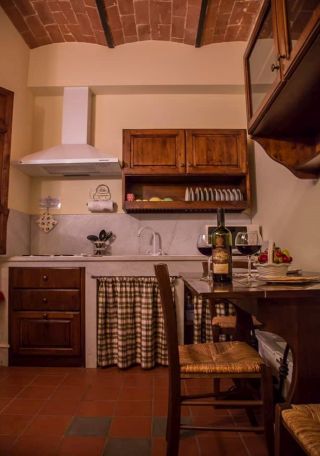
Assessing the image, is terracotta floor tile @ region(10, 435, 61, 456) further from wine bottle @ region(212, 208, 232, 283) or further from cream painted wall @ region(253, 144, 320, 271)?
cream painted wall @ region(253, 144, 320, 271)

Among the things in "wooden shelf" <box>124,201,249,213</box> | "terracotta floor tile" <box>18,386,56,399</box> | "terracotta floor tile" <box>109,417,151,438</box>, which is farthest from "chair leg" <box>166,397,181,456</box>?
"wooden shelf" <box>124,201,249,213</box>

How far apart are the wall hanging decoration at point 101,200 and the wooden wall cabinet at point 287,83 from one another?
190 centimetres

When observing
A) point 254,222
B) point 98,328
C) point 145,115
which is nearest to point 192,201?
point 254,222

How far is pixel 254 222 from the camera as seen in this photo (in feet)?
10.6

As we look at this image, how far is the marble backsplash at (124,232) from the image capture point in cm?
332

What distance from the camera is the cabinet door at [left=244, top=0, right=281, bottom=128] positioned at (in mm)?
1380

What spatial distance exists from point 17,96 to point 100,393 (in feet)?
9.64

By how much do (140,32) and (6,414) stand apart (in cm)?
357

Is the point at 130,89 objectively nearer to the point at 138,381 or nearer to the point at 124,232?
the point at 124,232

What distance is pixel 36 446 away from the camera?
1.45 m

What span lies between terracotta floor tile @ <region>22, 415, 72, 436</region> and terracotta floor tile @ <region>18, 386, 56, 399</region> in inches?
11.0

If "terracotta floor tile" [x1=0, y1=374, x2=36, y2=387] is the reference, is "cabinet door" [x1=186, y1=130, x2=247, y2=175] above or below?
above

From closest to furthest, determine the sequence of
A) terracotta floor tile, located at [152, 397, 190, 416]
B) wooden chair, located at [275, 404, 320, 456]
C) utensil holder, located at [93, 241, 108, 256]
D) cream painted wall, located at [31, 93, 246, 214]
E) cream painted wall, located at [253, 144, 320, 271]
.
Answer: wooden chair, located at [275, 404, 320, 456]
terracotta floor tile, located at [152, 397, 190, 416]
cream painted wall, located at [253, 144, 320, 271]
utensil holder, located at [93, 241, 108, 256]
cream painted wall, located at [31, 93, 246, 214]

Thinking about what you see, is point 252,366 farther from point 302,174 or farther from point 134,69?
point 134,69
